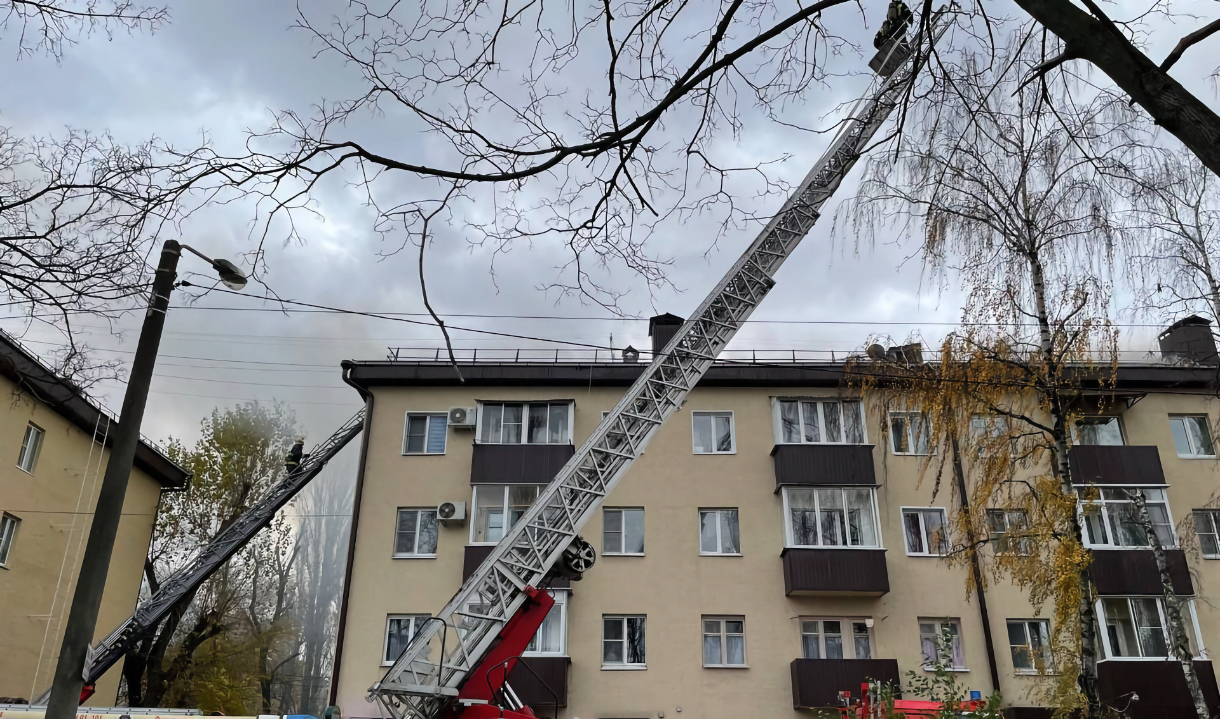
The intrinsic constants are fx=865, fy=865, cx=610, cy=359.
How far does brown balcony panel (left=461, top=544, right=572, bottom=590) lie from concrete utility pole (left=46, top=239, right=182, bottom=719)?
53.1 ft

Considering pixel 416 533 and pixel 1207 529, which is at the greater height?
pixel 1207 529

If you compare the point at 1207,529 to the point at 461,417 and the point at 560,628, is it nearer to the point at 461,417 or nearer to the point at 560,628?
the point at 560,628

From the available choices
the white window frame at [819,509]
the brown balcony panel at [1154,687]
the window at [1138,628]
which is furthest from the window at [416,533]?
the window at [1138,628]

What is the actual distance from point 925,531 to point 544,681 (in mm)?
11325

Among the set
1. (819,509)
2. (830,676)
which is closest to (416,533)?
(819,509)

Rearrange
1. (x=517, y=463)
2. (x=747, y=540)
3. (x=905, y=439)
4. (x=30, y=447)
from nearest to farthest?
1. (x=30, y=447)
2. (x=747, y=540)
3. (x=517, y=463)
4. (x=905, y=439)

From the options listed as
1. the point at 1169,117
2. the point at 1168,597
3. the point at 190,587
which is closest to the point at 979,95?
the point at 1169,117

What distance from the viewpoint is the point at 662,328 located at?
91.8 ft

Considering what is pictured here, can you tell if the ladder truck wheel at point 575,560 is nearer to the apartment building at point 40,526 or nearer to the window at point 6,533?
the apartment building at point 40,526

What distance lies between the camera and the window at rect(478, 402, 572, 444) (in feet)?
84.2

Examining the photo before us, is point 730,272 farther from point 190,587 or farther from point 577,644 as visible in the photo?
point 190,587

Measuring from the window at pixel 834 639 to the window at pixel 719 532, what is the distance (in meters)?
2.76

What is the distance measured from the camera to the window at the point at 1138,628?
2250 centimetres

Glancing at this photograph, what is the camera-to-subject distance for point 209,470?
1460 inches
